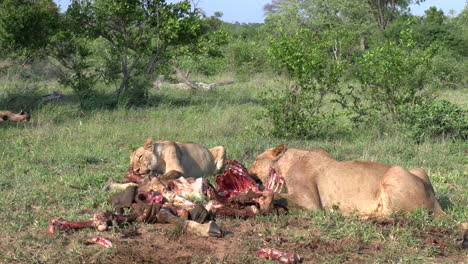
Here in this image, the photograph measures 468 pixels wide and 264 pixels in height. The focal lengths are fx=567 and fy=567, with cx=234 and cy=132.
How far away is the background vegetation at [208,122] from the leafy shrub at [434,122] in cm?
3

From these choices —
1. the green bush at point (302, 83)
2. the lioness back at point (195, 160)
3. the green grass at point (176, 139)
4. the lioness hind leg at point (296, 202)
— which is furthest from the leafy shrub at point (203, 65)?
the lioness hind leg at point (296, 202)

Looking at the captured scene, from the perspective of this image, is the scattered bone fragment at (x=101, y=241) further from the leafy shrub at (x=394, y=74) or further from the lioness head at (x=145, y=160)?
the leafy shrub at (x=394, y=74)

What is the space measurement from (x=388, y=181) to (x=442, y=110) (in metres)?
5.23

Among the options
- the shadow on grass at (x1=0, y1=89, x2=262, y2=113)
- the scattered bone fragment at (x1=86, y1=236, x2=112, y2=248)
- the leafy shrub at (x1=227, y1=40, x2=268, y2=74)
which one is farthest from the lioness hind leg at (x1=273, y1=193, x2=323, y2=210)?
the leafy shrub at (x1=227, y1=40, x2=268, y2=74)

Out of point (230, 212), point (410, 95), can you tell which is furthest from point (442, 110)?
point (230, 212)

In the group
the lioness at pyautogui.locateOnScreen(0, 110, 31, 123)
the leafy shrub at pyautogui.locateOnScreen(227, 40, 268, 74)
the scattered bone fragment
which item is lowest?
the scattered bone fragment

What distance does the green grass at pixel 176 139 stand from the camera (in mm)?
4125

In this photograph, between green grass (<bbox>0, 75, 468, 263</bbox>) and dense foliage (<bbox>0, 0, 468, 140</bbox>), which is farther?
dense foliage (<bbox>0, 0, 468, 140</bbox>)

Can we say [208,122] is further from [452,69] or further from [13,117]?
[452,69]

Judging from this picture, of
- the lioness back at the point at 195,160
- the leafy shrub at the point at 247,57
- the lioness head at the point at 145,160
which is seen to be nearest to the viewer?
the lioness head at the point at 145,160

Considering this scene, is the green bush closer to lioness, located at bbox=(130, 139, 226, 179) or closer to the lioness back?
the lioness back

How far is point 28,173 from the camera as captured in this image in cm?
645

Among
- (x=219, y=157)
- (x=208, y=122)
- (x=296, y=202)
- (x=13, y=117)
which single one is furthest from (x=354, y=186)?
(x=13, y=117)

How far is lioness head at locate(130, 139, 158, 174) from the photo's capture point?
5.83 meters
